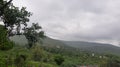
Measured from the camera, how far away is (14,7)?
5112 centimetres

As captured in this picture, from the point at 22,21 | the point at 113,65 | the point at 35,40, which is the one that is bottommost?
the point at 113,65

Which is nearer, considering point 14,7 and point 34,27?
point 14,7

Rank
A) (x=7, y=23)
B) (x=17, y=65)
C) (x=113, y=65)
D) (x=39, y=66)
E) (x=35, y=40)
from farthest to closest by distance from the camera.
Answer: (x=113, y=65) → (x=35, y=40) → (x=39, y=66) → (x=7, y=23) → (x=17, y=65)

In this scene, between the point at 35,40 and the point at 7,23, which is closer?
the point at 7,23

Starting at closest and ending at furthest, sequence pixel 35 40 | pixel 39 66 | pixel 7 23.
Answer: pixel 7 23, pixel 39 66, pixel 35 40

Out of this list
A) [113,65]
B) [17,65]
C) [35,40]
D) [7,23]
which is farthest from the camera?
[113,65]

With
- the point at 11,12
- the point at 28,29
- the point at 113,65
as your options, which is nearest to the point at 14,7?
the point at 11,12

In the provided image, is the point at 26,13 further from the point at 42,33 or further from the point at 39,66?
the point at 39,66

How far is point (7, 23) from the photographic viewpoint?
50.1 metres

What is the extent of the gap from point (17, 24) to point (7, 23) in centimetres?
306

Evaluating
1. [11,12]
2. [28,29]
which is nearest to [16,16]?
[11,12]

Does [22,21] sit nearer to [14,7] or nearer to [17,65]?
[14,7]

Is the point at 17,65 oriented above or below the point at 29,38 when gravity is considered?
below

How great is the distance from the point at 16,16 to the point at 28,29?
5.15 meters
